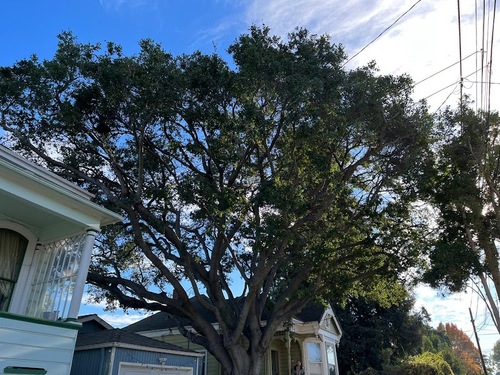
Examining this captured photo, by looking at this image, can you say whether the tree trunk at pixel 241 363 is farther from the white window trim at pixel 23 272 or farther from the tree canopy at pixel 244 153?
the white window trim at pixel 23 272

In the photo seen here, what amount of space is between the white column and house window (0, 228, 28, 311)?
1.87 meters

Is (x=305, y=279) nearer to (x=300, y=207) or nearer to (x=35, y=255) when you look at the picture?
(x=300, y=207)

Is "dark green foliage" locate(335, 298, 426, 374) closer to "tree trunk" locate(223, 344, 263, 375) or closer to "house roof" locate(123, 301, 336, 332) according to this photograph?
"house roof" locate(123, 301, 336, 332)

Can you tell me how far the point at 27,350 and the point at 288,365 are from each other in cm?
1559

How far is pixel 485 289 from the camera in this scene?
1182 cm

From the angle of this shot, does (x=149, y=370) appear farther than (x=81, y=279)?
Yes

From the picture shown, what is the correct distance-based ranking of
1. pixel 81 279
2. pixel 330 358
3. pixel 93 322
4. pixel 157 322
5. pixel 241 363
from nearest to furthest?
1. pixel 81 279
2. pixel 241 363
3. pixel 93 322
4. pixel 330 358
5. pixel 157 322

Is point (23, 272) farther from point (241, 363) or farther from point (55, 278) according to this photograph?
point (241, 363)

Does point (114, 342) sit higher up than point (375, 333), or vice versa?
point (375, 333)

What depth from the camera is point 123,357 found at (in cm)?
1088

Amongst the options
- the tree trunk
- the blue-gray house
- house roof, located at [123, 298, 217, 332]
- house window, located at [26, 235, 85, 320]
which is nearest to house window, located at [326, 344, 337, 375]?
house roof, located at [123, 298, 217, 332]

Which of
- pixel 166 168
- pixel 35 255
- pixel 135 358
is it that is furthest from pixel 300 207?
pixel 35 255

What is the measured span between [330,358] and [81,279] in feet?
55.5

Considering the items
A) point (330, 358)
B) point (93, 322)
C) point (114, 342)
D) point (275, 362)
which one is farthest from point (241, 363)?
point (330, 358)
